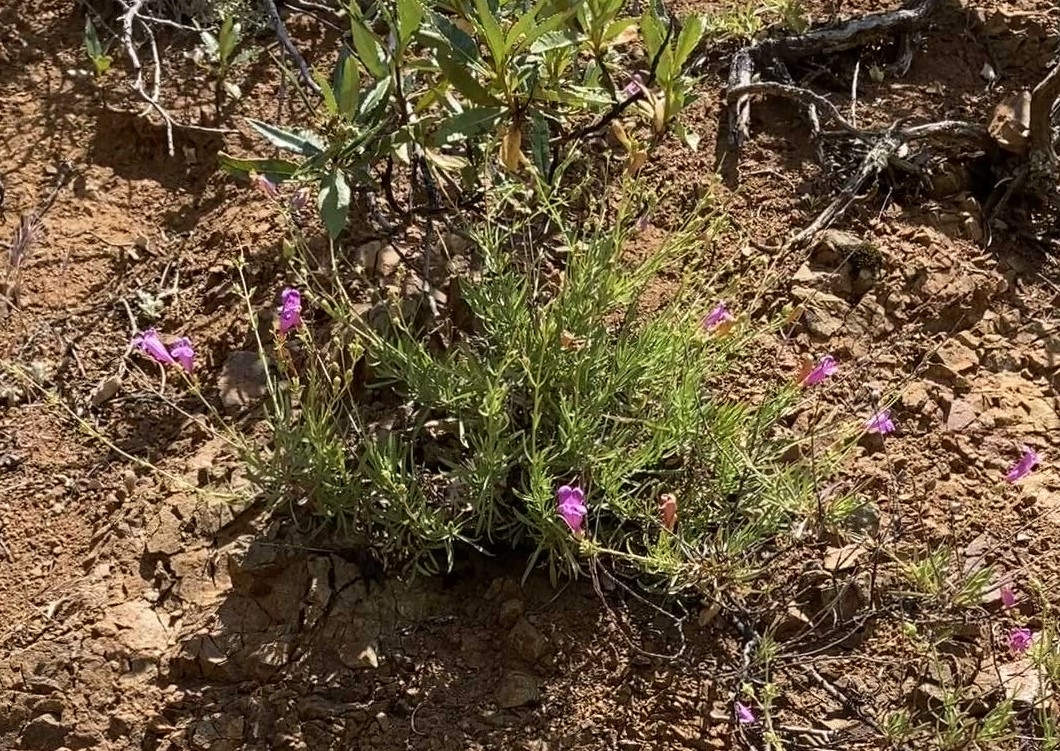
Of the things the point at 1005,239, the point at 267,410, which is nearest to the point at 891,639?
the point at 1005,239

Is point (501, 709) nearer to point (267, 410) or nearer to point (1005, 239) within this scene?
point (267, 410)

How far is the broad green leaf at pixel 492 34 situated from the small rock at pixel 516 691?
3.54 feet

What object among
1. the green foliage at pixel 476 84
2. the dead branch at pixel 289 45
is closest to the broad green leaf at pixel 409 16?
the green foliage at pixel 476 84

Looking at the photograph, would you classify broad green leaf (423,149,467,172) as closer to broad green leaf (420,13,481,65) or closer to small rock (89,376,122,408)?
broad green leaf (420,13,481,65)

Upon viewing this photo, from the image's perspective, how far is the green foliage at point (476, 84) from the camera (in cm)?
177

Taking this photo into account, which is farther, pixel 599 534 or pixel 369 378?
pixel 369 378

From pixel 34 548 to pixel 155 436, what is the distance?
330 mm

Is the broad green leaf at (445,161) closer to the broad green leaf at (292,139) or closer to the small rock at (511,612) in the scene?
the broad green leaf at (292,139)

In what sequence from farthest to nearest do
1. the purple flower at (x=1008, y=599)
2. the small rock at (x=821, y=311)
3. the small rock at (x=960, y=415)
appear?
the small rock at (x=821, y=311) < the small rock at (x=960, y=415) < the purple flower at (x=1008, y=599)

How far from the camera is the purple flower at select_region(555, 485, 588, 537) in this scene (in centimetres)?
176

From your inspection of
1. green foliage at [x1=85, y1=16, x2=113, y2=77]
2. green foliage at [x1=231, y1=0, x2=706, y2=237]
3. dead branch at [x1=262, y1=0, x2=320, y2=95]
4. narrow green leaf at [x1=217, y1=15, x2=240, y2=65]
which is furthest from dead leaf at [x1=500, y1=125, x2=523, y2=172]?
green foliage at [x1=85, y1=16, x2=113, y2=77]

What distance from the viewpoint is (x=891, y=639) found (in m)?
2.01

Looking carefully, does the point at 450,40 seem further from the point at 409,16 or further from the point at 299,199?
the point at 299,199

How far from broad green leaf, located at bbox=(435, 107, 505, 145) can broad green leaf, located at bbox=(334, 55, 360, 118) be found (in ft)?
0.60
